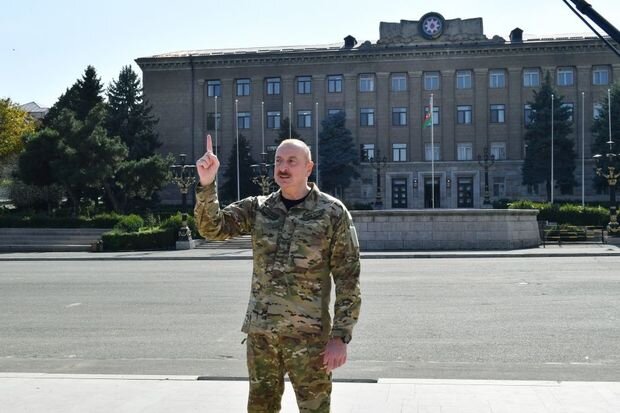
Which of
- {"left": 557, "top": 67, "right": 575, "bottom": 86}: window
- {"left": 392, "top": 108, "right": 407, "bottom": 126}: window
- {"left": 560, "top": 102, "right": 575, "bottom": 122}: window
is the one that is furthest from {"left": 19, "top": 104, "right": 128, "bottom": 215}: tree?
{"left": 557, "top": 67, "right": 575, "bottom": 86}: window

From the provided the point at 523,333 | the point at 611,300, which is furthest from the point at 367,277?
the point at 523,333

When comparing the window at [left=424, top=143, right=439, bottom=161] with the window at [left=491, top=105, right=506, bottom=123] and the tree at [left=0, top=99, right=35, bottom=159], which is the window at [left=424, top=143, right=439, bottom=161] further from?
the tree at [left=0, top=99, right=35, bottom=159]

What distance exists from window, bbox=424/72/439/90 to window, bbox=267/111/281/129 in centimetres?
1482

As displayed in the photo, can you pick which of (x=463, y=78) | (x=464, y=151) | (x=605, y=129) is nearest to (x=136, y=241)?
(x=464, y=151)

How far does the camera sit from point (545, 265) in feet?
78.3

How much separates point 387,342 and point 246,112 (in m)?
66.3

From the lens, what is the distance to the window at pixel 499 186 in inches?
2761

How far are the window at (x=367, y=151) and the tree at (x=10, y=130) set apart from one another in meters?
30.5

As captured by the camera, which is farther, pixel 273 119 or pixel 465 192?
pixel 273 119

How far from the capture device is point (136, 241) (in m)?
39.3

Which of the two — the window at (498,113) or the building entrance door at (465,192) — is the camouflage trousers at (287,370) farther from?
the window at (498,113)

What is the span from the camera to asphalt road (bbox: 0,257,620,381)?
334 inches

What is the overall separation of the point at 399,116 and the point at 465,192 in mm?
9926

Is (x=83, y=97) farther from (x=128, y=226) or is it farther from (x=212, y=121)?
(x=128, y=226)
